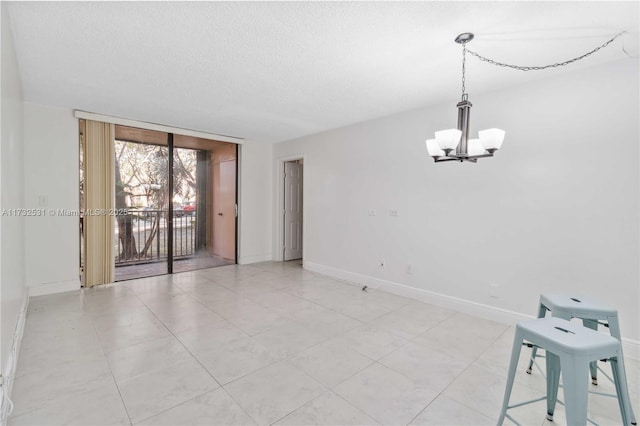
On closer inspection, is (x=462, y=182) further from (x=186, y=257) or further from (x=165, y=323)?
(x=186, y=257)

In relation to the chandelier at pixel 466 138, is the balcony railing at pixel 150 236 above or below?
below

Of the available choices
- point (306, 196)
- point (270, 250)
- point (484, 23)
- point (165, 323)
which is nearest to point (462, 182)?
point (484, 23)

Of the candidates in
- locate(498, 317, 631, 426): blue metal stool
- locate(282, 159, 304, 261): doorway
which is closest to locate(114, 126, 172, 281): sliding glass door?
locate(282, 159, 304, 261): doorway

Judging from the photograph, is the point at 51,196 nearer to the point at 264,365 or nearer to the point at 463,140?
the point at 264,365

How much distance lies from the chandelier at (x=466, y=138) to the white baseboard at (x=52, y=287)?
4859 millimetres

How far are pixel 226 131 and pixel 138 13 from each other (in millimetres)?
3296

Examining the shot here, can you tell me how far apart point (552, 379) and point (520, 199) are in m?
1.84

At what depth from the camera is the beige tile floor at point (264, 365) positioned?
179cm

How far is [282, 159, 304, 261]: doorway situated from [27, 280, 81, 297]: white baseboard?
3476 mm

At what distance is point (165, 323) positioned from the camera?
9.96 ft

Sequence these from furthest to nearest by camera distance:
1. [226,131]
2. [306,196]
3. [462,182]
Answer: [306,196]
[226,131]
[462,182]

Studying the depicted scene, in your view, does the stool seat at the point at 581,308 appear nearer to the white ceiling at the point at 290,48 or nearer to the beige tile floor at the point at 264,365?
the beige tile floor at the point at 264,365

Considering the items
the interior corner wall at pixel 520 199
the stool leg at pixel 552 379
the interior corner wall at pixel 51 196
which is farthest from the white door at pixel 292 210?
the stool leg at pixel 552 379

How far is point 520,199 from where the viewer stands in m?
3.03
